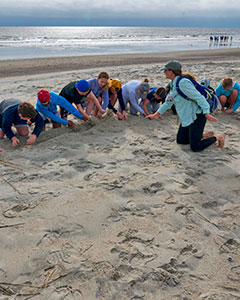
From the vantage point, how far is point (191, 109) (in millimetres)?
3598

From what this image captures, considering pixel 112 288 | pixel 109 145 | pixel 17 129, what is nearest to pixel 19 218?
pixel 112 288

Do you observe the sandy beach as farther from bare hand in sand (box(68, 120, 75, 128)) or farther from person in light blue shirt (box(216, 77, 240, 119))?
person in light blue shirt (box(216, 77, 240, 119))

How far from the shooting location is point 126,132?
4.52 meters

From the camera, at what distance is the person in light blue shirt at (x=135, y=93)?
5.01 meters

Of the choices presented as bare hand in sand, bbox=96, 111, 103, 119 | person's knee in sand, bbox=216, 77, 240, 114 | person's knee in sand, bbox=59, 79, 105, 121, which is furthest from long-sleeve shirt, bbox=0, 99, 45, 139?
person's knee in sand, bbox=216, 77, 240, 114

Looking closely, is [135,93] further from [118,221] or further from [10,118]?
[118,221]

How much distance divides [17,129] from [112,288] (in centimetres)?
321

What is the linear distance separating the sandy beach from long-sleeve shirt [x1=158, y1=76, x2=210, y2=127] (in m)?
0.50

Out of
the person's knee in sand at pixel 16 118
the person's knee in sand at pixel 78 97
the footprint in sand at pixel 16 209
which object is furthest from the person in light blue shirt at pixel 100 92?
the footprint in sand at pixel 16 209

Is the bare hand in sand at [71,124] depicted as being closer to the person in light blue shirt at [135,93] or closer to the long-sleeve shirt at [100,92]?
the long-sleeve shirt at [100,92]

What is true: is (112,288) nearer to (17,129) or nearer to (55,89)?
(17,129)

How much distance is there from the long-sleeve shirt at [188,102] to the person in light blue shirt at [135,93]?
128 cm

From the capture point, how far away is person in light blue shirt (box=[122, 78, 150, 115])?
16.4ft

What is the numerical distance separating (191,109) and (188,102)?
0.36 feet
